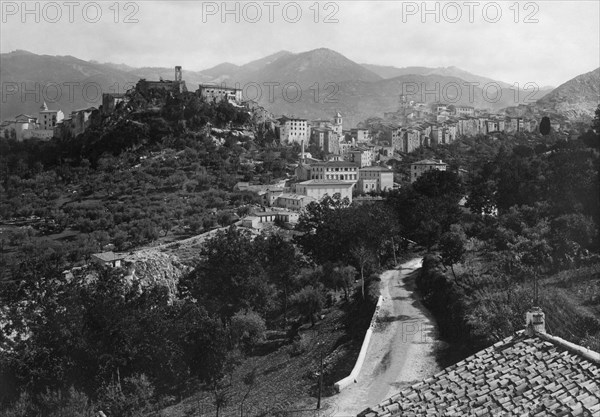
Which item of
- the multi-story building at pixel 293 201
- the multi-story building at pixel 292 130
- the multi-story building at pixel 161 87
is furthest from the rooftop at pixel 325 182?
the multi-story building at pixel 161 87

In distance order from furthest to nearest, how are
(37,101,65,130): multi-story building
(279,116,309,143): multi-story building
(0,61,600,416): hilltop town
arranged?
(37,101,65,130): multi-story building
(279,116,309,143): multi-story building
(0,61,600,416): hilltop town

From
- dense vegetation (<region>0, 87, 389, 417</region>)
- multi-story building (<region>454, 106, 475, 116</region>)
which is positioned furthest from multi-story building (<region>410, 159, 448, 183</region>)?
multi-story building (<region>454, 106, 475, 116</region>)

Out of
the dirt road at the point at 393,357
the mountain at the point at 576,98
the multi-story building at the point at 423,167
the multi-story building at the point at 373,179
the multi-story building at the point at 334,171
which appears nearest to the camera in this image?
the dirt road at the point at 393,357

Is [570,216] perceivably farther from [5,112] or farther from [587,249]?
[5,112]

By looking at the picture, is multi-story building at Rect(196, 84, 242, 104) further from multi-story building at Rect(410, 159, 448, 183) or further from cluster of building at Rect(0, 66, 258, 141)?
multi-story building at Rect(410, 159, 448, 183)

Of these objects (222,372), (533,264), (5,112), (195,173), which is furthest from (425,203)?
(5,112)

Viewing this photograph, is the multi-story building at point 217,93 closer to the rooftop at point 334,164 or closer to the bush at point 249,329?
the rooftop at point 334,164
